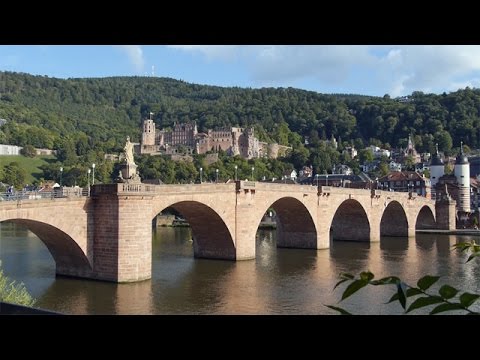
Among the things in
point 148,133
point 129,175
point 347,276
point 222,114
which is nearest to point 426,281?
point 347,276

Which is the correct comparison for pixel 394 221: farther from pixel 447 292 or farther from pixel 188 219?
pixel 447 292

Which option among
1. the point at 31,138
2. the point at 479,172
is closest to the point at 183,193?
the point at 479,172

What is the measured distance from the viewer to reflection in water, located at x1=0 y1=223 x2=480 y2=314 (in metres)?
20.9

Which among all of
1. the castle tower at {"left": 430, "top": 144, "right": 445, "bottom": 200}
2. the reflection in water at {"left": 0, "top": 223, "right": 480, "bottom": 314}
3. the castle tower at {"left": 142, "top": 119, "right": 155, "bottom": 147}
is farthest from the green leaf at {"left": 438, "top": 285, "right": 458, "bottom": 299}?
the castle tower at {"left": 142, "top": 119, "right": 155, "bottom": 147}

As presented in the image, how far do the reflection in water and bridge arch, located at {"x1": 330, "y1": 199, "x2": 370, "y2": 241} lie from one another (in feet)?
19.8

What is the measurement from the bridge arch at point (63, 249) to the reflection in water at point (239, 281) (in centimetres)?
54

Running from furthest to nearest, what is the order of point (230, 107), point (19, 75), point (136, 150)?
point (230, 107)
point (19, 75)
point (136, 150)

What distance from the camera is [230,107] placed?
180 m

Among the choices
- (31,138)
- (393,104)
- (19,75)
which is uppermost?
(19,75)

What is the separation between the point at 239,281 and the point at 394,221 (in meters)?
36.6

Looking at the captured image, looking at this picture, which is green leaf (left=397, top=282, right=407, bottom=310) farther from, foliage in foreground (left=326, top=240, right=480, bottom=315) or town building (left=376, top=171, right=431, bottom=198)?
town building (left=376, top=171, right=431, bottom=198)

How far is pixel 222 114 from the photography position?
17212 centimetres
